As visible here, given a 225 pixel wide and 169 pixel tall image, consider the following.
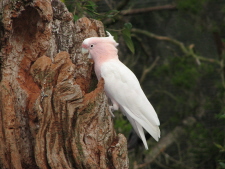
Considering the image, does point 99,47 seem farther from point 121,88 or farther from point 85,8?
point 85,8

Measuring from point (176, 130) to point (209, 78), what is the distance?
0.73 meters

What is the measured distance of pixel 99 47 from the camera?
92.6 inches

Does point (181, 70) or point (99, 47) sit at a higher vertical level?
point (181, 70)

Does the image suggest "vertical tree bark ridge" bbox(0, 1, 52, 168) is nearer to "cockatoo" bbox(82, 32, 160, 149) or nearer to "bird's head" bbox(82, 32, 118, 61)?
"bird's head" bbox(82, 32, 118, 61)

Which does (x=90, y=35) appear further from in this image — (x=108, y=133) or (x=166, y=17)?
(x=166, y=17)

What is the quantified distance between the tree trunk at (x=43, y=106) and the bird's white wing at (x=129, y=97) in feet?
1.01

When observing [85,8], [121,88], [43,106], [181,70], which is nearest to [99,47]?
[121,88]

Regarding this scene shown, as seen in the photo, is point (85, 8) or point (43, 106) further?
point (85, 8)

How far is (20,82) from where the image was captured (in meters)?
2.08

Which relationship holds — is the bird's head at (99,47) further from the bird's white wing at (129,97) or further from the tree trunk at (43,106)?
the tree trunk at (43,106)

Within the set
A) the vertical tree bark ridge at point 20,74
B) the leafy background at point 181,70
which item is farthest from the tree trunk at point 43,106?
the leafy background at point 181,70

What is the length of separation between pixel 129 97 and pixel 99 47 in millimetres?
350

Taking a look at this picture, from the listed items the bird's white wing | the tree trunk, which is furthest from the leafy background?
the tree trunk

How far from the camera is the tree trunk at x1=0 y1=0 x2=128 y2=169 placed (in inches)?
76.7
